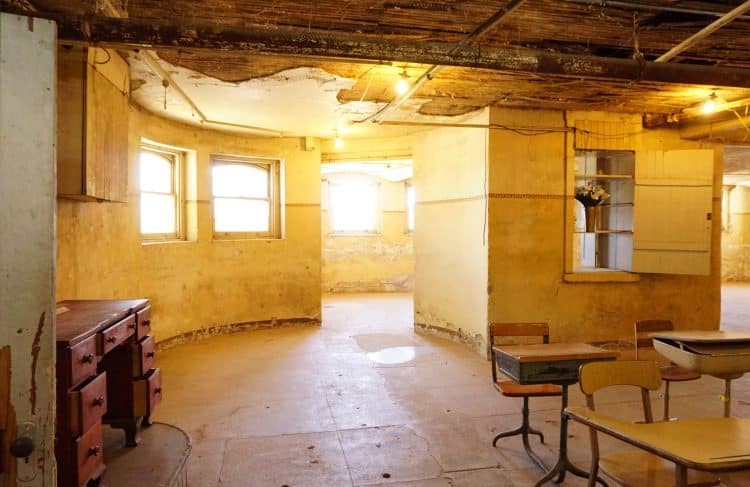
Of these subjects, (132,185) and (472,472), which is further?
(132,185)

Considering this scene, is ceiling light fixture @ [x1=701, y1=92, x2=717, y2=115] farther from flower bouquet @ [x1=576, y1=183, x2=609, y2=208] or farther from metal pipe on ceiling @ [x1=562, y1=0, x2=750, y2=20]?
metal pipe on ceiling @ [x1=562, y1=0, x2=750, y2=20]

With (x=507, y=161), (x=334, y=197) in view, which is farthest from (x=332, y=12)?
(x=334, y=197)

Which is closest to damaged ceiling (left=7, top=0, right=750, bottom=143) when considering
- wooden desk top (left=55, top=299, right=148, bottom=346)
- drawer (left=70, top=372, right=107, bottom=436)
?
A: wooden desk top (left=55, top=299, right=148, bottom=346)

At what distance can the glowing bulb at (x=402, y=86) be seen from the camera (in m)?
4.17

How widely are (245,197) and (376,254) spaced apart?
4.65m

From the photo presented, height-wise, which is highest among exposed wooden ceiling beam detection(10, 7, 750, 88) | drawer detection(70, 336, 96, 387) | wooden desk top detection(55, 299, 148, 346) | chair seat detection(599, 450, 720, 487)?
exposed wooden ceiling beam detection(10, 7, 750, 88)

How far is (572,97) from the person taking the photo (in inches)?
202

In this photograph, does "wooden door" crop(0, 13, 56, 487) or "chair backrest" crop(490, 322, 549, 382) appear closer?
"wooden door" crop(0, 13, 56, 487)

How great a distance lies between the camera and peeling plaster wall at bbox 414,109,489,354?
223 inches

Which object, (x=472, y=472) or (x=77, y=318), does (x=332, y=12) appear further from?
(x=472, y=472)

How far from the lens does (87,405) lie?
2.36 m

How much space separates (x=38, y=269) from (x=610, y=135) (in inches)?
225

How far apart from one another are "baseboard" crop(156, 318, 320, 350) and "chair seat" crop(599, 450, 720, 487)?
5.04m

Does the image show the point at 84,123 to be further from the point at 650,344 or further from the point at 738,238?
the point at 738,238
